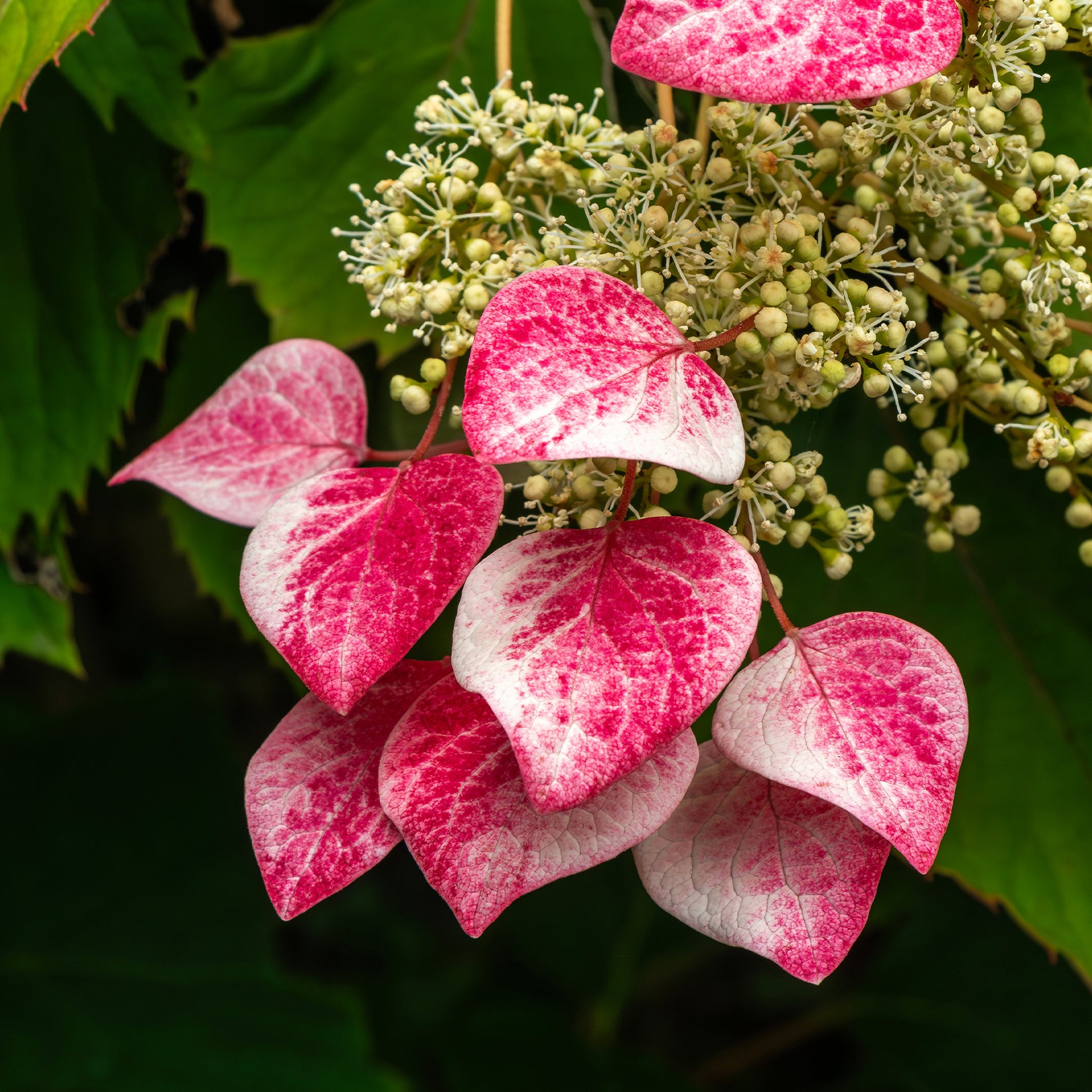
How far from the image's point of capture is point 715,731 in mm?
364

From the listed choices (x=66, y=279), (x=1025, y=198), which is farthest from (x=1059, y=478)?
(x=66, y=279)

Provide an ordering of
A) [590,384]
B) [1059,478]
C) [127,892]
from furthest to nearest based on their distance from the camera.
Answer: [127,892], [1059,478], [590,384]

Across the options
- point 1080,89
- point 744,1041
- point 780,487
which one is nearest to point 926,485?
point 780,487

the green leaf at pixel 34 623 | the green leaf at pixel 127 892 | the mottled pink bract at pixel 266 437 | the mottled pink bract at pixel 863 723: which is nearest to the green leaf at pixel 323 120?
the mottled pink bract at pixel 266 437

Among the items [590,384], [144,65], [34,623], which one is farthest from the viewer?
[34,623]

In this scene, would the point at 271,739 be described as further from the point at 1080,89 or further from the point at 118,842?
the point at 118,842

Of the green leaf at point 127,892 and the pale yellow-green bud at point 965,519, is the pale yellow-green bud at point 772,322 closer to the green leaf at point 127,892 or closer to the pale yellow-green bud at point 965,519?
the pale yellow-green bud at point 965,519

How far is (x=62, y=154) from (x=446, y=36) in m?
0.28

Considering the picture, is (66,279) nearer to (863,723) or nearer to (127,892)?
(863,723)

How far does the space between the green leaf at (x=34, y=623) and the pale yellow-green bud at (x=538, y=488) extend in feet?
1.59

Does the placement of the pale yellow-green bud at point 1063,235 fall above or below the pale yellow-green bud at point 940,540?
above

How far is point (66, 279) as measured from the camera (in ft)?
2.37

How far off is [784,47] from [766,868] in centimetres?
29

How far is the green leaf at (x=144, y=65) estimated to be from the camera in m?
0.62
